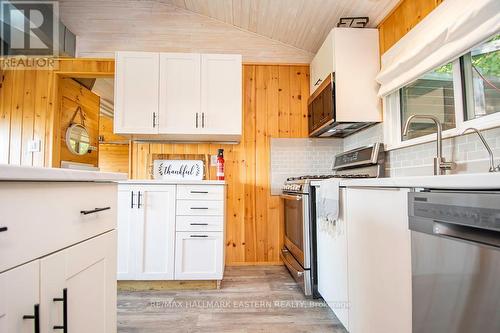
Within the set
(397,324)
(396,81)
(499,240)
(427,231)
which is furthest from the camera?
(396,81)

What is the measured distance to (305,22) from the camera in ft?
8.61

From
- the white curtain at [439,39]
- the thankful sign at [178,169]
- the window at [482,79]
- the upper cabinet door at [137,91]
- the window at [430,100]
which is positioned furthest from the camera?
the thankful sign at [178,169]

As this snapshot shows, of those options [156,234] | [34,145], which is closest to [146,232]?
[156,234]

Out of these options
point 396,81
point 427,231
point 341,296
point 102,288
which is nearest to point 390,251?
point 427,231

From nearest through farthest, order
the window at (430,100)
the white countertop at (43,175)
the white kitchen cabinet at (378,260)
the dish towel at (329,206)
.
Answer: the white countertop at (43,175)
the white kitchen cabinet at (378,260)
the dish towel at (329,206)
the window at (430,100)

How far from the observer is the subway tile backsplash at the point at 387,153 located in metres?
1.45

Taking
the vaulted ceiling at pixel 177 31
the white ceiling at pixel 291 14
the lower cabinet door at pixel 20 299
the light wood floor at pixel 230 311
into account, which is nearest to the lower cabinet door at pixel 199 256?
the light wood floor at pixel 230 311

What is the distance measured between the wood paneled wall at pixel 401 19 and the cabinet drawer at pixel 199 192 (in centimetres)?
189

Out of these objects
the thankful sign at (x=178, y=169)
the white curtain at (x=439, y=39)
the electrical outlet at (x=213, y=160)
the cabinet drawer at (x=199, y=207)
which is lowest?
the cabinet drawer at (x=199, y=207)

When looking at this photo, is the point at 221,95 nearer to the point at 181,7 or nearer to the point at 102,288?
the point at 181,7

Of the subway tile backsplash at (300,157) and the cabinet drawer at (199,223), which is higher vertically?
the subway tile backsplash at (300,157)

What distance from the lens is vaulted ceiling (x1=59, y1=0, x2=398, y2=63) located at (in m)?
2.97

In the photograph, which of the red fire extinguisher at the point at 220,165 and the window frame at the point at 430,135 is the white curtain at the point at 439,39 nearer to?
the window frame at the point at 430,135

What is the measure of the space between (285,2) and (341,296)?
Answer: 246 cm
